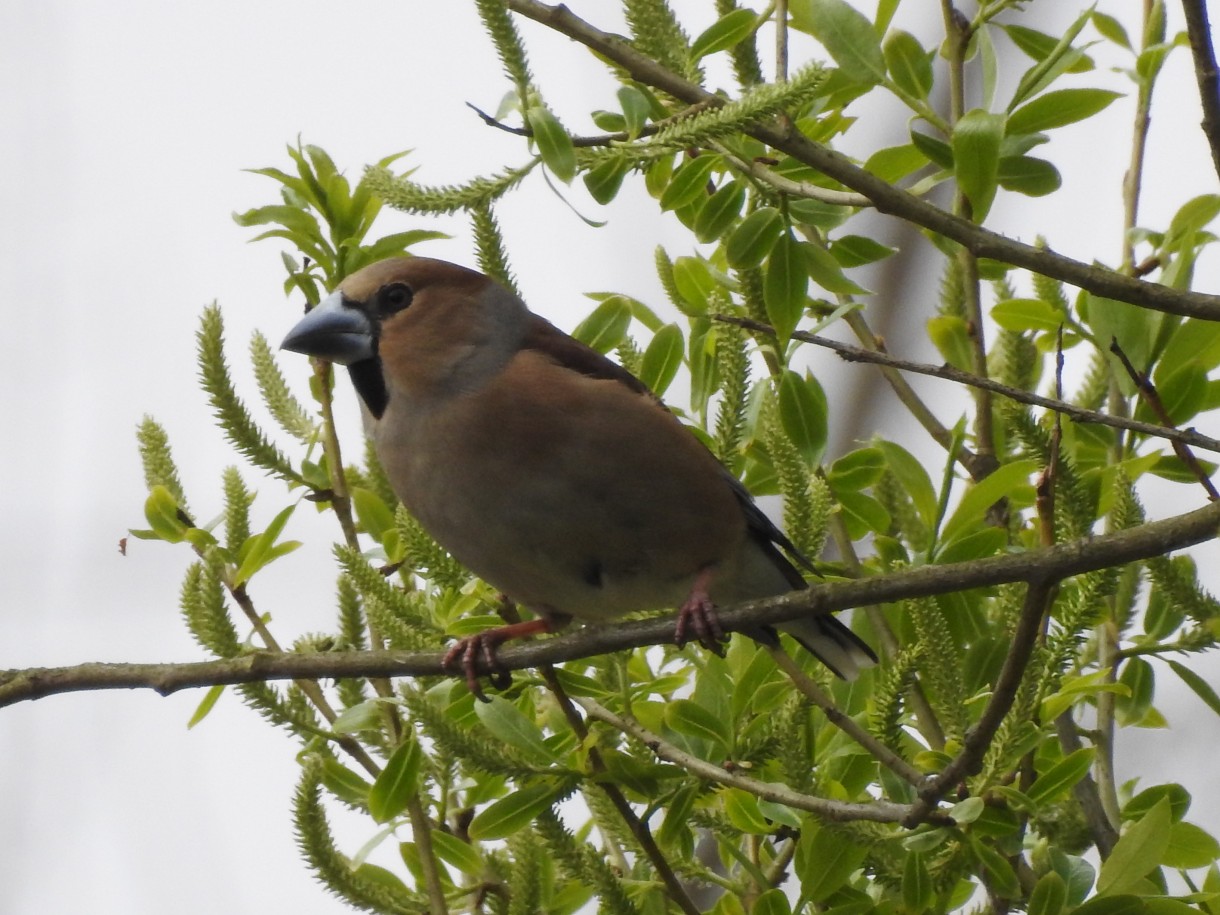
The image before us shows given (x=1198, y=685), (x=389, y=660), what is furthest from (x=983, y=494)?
(x=389, y=660)

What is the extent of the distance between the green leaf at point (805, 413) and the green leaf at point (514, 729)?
629 millimetres

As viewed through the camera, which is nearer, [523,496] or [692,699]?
[692,699]

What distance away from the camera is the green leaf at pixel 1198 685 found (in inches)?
89.0

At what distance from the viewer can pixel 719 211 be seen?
229 cm

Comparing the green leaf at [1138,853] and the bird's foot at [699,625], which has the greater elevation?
the bird's foot at [699,625]

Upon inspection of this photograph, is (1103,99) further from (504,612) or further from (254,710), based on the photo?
(254,710)

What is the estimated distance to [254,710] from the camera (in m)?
2.32

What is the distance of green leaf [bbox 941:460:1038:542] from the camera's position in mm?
2205

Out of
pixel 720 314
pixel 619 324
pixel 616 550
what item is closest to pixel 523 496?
pixel 616 550

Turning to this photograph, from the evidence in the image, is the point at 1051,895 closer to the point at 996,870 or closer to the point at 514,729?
the point at 996,870

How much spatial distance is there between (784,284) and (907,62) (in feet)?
1.27

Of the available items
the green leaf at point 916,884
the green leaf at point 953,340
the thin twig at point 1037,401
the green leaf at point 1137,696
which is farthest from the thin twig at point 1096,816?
the green leaf at point 953,340

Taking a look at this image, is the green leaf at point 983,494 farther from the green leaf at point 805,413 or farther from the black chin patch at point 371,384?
the black chin patch at point 371,384

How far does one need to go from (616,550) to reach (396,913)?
957mm
